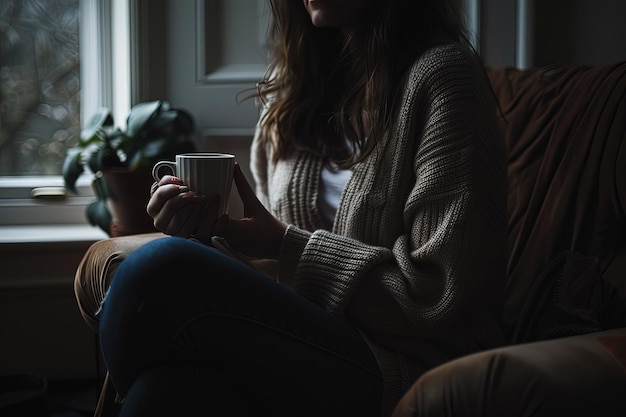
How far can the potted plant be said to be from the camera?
5.69ft

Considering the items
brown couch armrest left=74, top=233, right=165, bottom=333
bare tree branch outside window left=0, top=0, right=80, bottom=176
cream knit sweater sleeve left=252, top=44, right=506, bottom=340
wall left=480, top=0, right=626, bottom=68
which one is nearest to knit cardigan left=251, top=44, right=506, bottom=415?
cream knit sweater sleeve left=252, top=44, right=506, bottom=340

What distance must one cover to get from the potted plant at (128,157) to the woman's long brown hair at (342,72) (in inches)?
14.0

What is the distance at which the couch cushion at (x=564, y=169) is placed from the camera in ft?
3.95

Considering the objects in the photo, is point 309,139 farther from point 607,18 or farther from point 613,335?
point 607,18

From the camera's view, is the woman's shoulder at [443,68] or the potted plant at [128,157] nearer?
the woman's shoulder at [443,68]

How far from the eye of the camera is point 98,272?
1271 mm

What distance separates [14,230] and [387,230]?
3.94 feet

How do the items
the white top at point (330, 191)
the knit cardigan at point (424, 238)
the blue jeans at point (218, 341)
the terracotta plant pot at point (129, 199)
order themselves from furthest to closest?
1. the terracotta plant pot at point (129, 199)
2. the white top at point (330, 191)
3. the knit cardigan at point (424, 238)
4. the blue jeans at point (218, 341)

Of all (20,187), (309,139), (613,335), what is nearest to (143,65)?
(20,187)

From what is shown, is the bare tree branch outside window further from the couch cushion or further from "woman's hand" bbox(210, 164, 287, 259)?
the couch cushion

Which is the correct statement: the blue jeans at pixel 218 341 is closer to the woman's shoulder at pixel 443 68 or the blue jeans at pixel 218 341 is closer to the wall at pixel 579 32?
the woman's shoulder at pixel 443 68

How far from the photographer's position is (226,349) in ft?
3.14

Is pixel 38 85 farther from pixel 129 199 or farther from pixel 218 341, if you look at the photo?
pixel 218 341

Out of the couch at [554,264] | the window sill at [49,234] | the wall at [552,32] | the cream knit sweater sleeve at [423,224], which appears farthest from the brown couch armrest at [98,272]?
the wall at [552,32]
